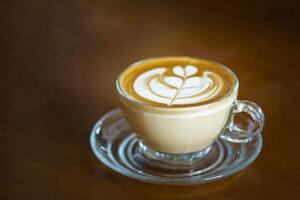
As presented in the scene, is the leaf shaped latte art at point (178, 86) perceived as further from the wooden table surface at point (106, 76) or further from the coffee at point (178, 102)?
the wooden table surface at point (106, 76)

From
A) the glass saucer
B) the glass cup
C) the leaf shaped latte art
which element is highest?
the leaf shaped latte art

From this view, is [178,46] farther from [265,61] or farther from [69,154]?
[69,154]

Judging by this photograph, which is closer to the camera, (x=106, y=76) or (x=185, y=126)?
(x=185, y=126)

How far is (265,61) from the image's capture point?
1.19m

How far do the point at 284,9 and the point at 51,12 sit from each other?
0.60 metres

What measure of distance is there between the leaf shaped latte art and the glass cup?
3cm

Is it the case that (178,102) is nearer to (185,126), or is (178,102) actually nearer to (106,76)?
(185,126)

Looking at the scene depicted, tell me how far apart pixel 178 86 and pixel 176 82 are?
1 cm

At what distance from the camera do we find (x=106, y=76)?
3.74 feet

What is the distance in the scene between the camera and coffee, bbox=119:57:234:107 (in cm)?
82

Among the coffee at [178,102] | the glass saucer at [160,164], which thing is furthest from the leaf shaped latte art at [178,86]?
the glass saucer at [160,164]

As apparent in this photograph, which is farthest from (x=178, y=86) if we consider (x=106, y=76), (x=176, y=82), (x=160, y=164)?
(x=106, y=76)

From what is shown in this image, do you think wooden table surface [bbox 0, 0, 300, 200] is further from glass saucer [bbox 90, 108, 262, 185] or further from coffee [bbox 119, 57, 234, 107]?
coffee [bbox 119, 57, 234, 107]

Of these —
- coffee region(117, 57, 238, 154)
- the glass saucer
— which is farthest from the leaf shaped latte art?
the glass saucer
